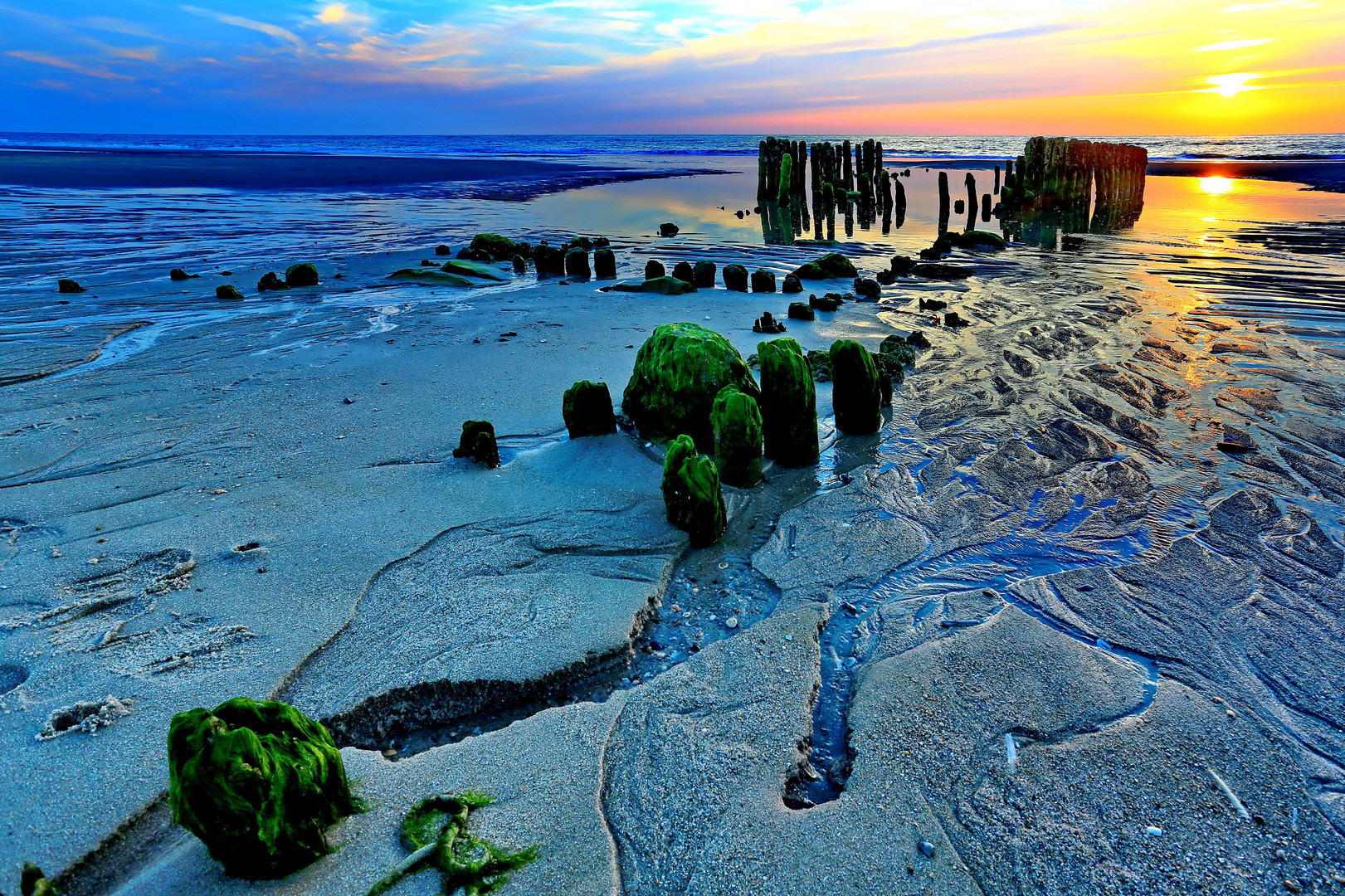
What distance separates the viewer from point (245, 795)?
210 cm

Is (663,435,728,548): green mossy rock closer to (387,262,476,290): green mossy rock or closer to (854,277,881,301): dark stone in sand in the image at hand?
(854,277,881,301): dark stone in sand

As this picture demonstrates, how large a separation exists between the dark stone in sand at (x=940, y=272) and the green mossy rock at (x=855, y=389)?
785 centimetres

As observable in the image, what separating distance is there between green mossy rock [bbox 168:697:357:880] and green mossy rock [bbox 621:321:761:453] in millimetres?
3597

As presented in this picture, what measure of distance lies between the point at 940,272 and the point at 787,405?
29.6 feet

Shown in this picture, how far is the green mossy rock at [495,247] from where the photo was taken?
560 inches

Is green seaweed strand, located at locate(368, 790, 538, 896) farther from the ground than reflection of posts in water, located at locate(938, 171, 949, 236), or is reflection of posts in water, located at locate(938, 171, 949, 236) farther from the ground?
reflection of posts in water, located at locate(938, 171, 949, 236)

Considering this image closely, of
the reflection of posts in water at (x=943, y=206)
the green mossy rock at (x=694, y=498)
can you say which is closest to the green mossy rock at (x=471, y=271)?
the green mossy rock at (x=694, y=498)

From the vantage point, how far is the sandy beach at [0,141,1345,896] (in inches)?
94.6

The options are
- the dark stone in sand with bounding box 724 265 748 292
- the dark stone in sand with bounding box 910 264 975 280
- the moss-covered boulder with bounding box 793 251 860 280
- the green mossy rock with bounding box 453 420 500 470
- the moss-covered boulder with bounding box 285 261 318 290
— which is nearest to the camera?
the green mossy rock with bounding box 453 420 500 470

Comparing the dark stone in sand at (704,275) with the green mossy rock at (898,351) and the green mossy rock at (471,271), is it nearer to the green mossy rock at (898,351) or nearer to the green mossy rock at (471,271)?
the green mossy rock at (471,271)

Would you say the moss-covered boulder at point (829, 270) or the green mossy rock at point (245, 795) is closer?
the green mossy rock at point (245, 795)

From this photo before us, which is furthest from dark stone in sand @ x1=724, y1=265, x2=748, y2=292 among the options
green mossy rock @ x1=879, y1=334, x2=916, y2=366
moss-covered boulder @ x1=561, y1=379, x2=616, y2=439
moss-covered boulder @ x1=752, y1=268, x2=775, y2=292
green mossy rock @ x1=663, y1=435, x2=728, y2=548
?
green mossy rock @ x1=663, y1=435, x2=728, y2=548

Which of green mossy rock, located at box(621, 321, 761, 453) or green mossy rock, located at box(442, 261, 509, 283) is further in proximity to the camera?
green mossy rock, located at box(442, 261, 509, 283)

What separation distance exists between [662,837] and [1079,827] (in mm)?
1403
